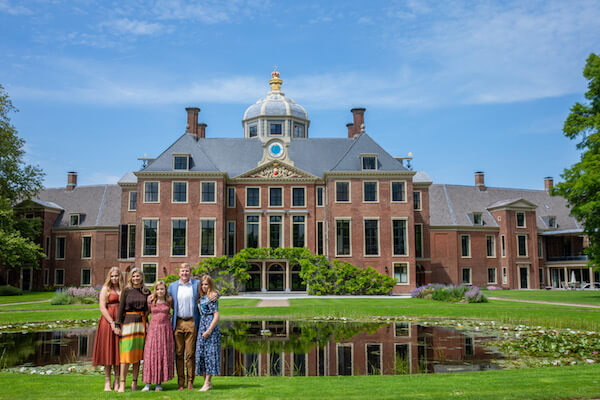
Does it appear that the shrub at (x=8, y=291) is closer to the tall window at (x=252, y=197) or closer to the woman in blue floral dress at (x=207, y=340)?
the tall window at (x=252, y=197)

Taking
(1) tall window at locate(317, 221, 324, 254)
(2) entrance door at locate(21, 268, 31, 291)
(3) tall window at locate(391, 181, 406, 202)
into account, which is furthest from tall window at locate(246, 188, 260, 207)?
(2) entrance door at locate(21, 268, 31, 291)

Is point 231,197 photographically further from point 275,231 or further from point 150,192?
point 150,192

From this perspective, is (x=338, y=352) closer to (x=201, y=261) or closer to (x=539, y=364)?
(x=539, y=364)

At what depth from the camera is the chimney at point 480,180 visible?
50.5 m

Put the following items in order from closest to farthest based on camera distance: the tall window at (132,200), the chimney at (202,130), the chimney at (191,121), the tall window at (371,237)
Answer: the tall window at (371,237)
the tall window at (132,200)
the chimney at (191,121)
the chimney at (202,130)

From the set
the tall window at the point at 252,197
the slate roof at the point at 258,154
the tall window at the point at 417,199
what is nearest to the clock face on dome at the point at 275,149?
the slate roof at the point at 258,154

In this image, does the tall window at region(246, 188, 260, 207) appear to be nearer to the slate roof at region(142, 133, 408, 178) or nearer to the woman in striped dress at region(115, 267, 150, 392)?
the slate roof at region(142, 133, 408, 178)

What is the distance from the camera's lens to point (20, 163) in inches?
1601

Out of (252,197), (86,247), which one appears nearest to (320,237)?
(252,197)

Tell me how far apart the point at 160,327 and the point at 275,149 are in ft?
106

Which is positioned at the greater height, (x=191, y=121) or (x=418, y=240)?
(x=191, y=121)

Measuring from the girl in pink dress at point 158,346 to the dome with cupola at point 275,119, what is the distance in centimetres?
3621

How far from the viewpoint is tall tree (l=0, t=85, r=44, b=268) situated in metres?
35.1

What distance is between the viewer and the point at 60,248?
45375 millimetres
